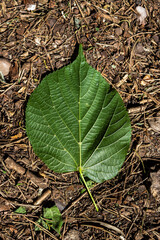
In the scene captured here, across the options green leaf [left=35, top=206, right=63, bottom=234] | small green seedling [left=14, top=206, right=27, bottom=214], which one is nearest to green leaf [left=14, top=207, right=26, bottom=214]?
small green seedling [left=14, top=206, right=27, bottom=214]

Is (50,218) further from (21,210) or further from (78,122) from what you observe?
(78,122)

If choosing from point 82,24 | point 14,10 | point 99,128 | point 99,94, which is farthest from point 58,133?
point 14,10

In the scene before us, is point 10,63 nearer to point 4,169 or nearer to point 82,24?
point 82,24

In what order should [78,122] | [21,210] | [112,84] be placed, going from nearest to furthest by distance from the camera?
[78,122]
[21,210]
[112,84]

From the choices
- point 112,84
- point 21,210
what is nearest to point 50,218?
point 21,210

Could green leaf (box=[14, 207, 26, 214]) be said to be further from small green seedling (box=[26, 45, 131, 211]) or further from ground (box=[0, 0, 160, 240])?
small green seedling (box=[26, 45, 131, 211])

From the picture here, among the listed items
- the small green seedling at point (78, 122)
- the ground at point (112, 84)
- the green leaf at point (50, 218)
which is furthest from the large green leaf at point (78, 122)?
the green leaf at point (50, 218)

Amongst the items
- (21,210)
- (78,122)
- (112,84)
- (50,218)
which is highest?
(112,84)

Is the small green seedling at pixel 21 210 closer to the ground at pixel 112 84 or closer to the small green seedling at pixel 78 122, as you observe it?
the ground at pixel 112 84
